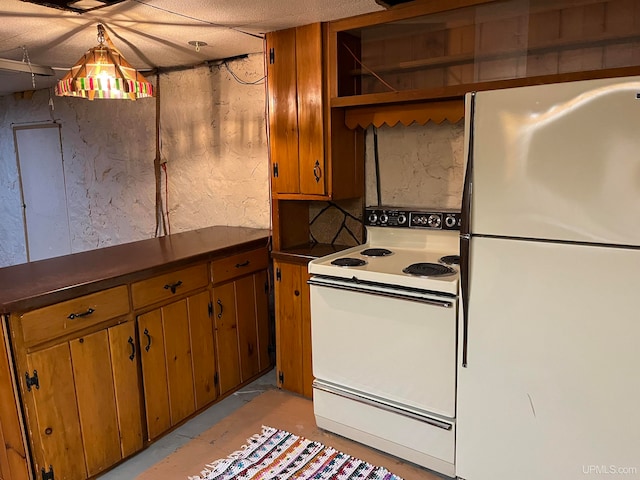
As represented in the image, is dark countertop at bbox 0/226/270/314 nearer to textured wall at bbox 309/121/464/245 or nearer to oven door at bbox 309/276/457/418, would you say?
textured wall at bbox 309/121/464/245

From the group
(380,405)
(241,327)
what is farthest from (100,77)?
(380,405)

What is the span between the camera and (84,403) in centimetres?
198

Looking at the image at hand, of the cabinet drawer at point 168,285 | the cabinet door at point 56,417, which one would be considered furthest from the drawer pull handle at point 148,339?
the cabinet door at point 56,417

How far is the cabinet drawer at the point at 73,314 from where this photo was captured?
5.78 feet

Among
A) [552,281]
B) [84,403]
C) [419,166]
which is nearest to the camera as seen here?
[552,281]

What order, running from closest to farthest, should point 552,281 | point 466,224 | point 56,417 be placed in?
1. point 552,281
2. point 466,224
3. point 56,417

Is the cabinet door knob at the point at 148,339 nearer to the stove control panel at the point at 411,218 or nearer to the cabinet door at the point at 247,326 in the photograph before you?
the cabinet door at the point at 247,326

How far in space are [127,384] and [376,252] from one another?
4.49 ft

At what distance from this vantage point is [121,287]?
2080mm

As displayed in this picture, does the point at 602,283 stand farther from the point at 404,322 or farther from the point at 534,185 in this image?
the point at 404,322

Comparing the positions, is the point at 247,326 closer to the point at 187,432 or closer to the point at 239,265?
the point at 239,265

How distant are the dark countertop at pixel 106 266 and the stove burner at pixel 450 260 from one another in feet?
3.80

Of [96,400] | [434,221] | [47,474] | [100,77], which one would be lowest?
[47,474]

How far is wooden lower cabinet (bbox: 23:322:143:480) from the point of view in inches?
71.7
